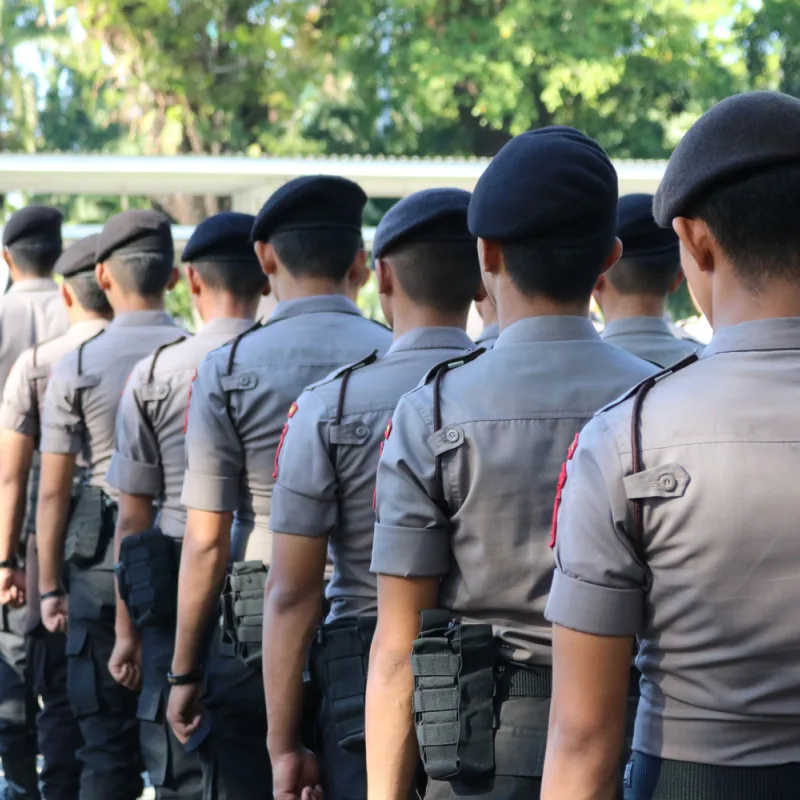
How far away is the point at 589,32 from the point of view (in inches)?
758

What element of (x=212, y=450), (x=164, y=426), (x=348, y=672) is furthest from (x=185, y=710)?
(x=348, y=672)

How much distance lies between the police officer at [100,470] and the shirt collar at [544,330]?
2531 millimetres

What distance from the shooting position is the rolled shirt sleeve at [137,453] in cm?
412

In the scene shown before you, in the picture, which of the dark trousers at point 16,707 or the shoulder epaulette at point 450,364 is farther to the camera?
the dark trousers at point 16,707

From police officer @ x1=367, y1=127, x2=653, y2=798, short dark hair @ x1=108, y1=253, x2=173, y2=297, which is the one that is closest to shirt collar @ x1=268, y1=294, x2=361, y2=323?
police officer @ x1=367, y1=127, x2=653, y2=798

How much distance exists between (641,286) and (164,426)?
4.79 ft

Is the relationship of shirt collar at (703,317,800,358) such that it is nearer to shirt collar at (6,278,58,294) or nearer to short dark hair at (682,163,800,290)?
short dark hair at (682,163,800,290)

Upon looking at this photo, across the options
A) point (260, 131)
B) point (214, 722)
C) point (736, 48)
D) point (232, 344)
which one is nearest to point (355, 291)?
point (232, 344)

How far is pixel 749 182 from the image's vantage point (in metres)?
1.70

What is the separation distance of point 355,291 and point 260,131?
16.2m

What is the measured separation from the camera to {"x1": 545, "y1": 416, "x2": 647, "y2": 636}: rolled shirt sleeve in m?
1.74

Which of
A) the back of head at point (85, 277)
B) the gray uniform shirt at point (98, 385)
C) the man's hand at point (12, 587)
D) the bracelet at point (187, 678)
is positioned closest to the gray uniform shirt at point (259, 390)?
the bracelet at point (187, 678)

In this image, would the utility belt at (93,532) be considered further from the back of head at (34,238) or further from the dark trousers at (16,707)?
the back of head at (34,238)

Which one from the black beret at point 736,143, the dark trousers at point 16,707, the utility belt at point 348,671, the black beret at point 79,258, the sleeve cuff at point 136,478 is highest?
the black beret at point 79,258
